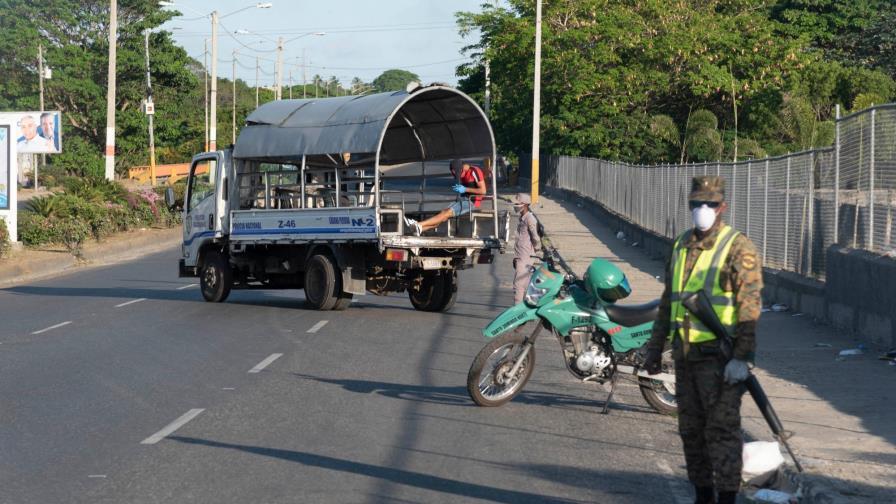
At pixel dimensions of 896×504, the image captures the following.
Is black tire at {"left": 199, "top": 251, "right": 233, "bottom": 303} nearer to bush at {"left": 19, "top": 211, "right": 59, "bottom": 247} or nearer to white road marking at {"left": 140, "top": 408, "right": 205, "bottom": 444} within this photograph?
white road marking at {"left": 140, "top": 408, "right": 205, "bottom": 444}

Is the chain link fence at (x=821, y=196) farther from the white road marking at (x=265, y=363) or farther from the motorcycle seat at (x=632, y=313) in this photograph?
the white road marking at (x=265, y=363)

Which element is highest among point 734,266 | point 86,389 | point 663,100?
point 663,100

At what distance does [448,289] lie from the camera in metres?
18.3

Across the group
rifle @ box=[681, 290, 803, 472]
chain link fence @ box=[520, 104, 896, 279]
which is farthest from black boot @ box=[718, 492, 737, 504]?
chain link fence @ box=[520, 104, 896, 279]

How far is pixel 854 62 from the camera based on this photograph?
5706 centimetres

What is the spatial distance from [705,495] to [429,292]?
39.8 ft

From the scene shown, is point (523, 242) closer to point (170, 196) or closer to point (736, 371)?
point (170, 196)

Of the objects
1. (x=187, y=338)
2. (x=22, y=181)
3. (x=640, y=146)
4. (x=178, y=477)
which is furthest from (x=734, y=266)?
(x=22, y=181)

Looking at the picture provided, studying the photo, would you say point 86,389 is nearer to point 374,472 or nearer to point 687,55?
point 374,472

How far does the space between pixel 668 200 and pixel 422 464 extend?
21311 millimetres

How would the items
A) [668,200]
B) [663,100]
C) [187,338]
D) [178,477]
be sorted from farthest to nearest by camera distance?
[663,100] → [668,200] → [187,338] → [178,477]

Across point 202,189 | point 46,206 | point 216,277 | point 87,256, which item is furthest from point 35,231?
point 216,277

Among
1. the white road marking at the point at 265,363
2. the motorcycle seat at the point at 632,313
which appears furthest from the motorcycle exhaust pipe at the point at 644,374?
the white road marking at the point at 265,363

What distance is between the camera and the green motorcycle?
966cm
